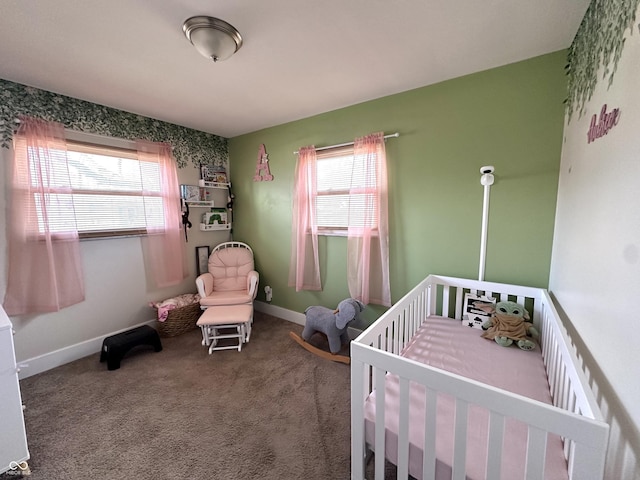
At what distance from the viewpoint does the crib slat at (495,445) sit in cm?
79

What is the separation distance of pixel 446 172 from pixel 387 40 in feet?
3.47

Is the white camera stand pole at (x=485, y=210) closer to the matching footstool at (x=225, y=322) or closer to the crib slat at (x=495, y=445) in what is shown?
the crib slat at (x=495, y=445)

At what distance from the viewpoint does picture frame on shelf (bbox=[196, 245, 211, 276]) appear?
10.8ft

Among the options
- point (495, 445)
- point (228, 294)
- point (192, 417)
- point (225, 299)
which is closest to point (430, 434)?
point (495, 445)

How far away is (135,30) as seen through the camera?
4.62 feet

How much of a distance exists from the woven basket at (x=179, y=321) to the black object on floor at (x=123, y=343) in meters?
0.24

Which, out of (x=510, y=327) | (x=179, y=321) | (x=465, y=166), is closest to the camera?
(x=510, y=327)

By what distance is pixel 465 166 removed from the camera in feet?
6.56

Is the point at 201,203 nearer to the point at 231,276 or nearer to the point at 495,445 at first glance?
the point at 231,276

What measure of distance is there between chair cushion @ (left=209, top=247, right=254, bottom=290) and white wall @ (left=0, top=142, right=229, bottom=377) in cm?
48

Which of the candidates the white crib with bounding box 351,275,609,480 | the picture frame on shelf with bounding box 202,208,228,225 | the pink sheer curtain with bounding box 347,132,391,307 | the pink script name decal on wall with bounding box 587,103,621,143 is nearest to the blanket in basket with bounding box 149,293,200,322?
the picture frame on shelf with bounding box 202,208,228,225

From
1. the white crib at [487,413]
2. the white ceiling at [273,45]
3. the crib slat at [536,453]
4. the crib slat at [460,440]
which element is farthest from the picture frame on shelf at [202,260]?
the crib slat at [536,453]

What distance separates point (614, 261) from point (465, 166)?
1.32 m

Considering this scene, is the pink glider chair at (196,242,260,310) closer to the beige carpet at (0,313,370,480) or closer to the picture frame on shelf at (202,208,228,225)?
the picture frame on shelf at (202,208,228,225)
